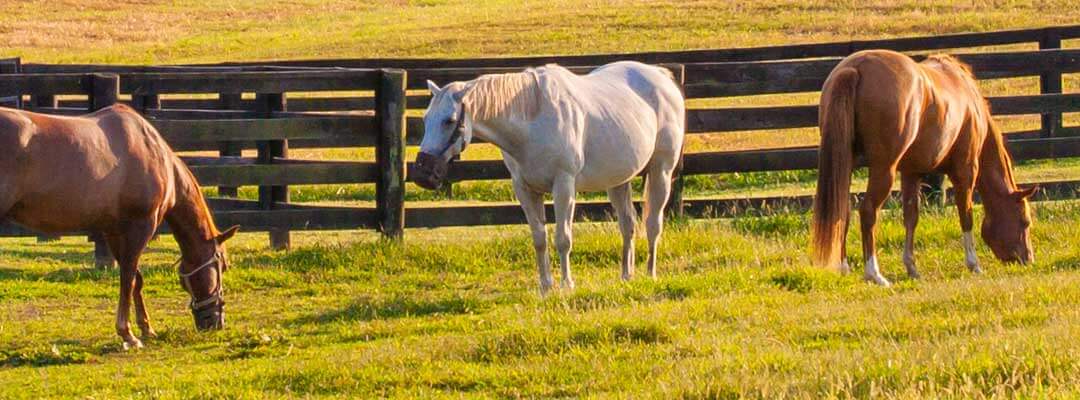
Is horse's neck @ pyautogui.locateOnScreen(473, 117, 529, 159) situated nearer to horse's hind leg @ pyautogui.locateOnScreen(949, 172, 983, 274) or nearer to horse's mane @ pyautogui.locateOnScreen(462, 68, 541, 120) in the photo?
horse's mane @ pyautogui.locateOnScreen(462, 68, 541, 120)

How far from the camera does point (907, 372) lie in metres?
6.00

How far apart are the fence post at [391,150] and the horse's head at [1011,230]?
14.4 ft

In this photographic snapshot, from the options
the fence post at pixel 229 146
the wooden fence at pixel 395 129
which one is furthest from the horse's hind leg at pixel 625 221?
the fence post at pixel 229 146

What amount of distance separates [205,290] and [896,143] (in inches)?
169

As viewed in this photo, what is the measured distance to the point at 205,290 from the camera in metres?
9.04

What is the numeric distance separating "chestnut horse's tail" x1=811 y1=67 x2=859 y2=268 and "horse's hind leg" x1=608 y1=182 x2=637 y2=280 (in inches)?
53.7

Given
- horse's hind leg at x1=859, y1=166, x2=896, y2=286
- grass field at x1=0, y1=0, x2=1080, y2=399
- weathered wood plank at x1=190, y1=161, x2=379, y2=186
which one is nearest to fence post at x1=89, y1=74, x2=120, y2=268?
weathered wood plank at x1=190, y1=161, x2=379, y2=186

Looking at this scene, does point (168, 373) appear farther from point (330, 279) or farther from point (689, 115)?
point (689, 115)

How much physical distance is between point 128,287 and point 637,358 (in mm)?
3124

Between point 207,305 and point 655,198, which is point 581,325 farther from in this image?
point 655,198

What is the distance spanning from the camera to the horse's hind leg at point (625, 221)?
10.5 metres

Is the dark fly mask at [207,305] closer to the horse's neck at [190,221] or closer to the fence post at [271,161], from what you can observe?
the horse's neck at [190,221]

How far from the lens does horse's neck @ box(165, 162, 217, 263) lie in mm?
8984

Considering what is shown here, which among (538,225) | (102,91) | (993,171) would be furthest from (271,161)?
(993,171)
